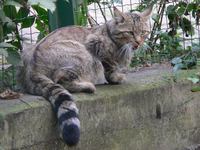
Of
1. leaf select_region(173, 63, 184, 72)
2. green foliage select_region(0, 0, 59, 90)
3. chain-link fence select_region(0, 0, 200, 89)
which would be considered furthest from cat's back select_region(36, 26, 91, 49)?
Result: leaf select_region(173, 63, 184, 72)

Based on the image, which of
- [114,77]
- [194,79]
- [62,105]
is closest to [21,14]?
[114,77]

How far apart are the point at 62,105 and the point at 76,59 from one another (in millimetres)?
604

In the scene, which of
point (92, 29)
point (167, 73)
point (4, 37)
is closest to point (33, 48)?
point (4, 37)

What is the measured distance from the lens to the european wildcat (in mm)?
3914

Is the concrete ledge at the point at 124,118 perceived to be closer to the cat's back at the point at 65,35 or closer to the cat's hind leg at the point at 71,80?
the cat's hind leg at the point at 71,80

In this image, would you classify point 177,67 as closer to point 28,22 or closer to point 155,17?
point 155,17

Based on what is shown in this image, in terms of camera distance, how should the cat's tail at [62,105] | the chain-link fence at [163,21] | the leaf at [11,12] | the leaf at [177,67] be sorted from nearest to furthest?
the cat's tail at [62,105] → the leaf at [11,12] → the leaf at [177,67] → the chain-link fence at [163,21]

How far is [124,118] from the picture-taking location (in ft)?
14.2

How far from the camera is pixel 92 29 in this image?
4.66 m

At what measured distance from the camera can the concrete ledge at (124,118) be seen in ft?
12.2

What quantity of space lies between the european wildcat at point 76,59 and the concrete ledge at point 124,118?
0.11 metres

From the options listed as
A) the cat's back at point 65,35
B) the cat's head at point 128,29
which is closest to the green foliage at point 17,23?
the cat's back at point 65,35

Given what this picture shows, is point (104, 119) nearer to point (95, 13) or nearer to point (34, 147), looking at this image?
point (34, 147)

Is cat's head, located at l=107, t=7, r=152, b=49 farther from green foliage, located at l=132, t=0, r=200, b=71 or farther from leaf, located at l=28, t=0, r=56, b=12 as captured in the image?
leaf, located at l=28, t=0, r=56, b=12
